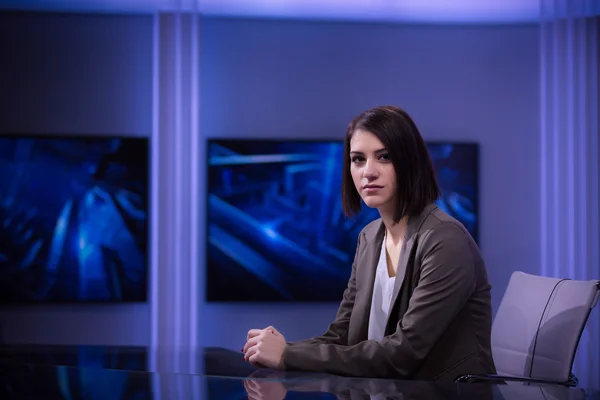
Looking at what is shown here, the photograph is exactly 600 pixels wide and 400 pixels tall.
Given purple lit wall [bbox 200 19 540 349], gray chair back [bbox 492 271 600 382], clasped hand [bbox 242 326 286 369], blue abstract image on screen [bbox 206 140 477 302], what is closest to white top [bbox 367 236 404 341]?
clasped hand [bbox 242 326 286 369]

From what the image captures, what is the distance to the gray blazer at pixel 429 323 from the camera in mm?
1502

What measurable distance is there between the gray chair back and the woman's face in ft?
2.38

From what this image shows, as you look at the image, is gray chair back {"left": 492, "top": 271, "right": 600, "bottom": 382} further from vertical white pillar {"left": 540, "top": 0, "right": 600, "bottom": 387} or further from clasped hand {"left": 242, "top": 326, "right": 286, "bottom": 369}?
vertical white pillar {"left": 540, "top": 0, "right": 600, "bottom": 387}

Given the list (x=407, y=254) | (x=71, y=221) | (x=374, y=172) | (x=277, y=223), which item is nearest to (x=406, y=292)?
(x=407, y=254)

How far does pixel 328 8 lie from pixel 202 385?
10.5 feet

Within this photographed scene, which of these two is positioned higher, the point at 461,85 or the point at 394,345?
the point at 461,85

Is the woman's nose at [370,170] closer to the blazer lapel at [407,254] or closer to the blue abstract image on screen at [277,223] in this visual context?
the blazer lapel at [407,254]

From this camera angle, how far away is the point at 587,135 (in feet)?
12.7

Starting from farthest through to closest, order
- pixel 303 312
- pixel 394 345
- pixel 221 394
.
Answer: pixel 303 312
pixel 394 345
pixel 221 394

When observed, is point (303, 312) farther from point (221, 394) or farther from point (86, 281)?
point (221, 394)

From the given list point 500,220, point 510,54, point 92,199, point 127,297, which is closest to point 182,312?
point 127,297

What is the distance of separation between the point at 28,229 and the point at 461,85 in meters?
2.97

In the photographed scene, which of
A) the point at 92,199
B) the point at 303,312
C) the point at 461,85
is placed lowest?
the point at 303,312

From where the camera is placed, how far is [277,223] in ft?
13.1
